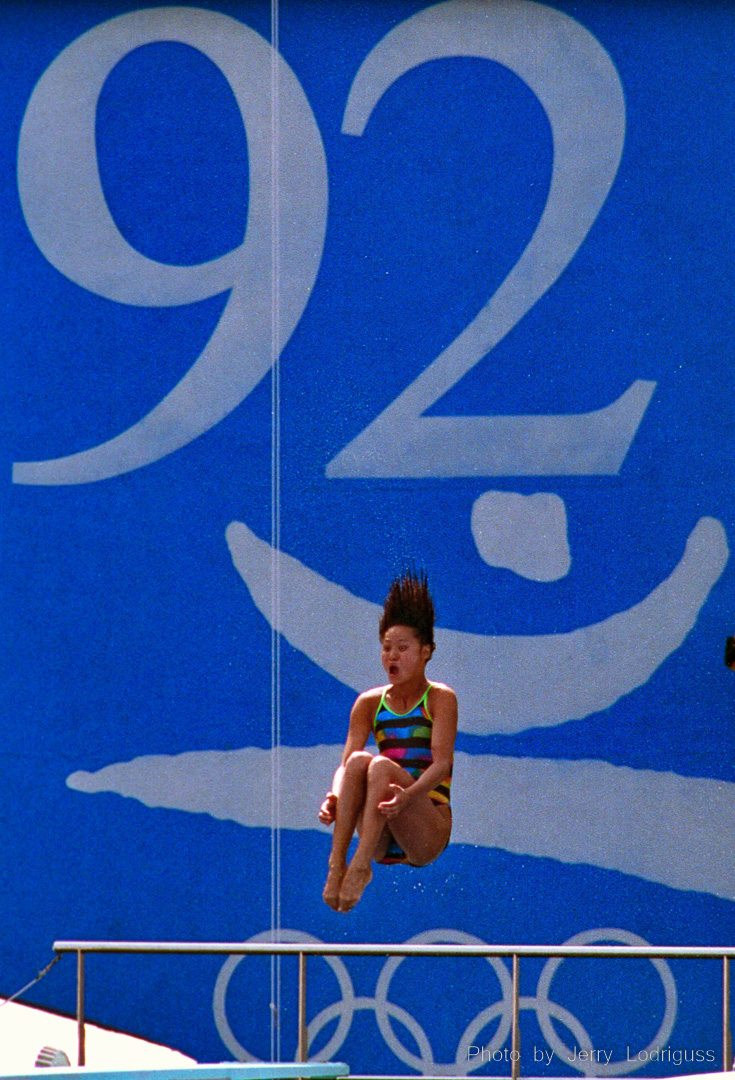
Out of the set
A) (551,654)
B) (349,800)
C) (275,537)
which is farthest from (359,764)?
(275,537)

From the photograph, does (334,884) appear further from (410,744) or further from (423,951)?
(410,744)

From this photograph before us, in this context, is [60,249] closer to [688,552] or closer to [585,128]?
[585,128]

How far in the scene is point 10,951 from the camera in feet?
25.0

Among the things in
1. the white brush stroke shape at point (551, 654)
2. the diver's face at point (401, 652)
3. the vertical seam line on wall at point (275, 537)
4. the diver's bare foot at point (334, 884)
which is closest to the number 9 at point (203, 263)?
the vertical seam line on wall at point (275, 537)

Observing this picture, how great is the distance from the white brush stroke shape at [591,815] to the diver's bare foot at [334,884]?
1.34 meters

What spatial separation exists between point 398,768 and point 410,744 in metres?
0.19

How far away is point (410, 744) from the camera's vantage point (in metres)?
6.28

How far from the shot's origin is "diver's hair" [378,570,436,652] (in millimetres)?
6262

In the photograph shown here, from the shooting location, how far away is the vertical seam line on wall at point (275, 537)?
753 cm

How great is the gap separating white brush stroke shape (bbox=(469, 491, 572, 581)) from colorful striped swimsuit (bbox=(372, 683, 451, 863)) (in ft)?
4.62

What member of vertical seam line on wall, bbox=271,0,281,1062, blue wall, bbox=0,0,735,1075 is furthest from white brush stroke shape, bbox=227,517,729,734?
vertical seam line on wall, bbox=271,0,281,1062

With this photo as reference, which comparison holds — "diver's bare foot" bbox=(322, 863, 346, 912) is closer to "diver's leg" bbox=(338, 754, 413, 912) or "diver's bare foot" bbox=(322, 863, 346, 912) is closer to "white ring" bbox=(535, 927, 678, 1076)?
"diver's leg" bbox=(338, 754, 413, 912)

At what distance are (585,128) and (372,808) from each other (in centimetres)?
391

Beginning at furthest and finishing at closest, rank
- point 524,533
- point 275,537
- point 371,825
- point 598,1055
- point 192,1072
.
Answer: point 275,537 < point 524,533 < point 598,1055 < point 371,825 < point 192,1072
